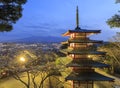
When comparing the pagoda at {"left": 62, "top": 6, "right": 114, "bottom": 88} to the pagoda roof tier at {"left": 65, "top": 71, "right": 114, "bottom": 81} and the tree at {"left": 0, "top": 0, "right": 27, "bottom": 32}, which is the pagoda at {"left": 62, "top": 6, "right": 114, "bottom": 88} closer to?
the pagoda roof tier at {"left": 65, "top": 71, "right": 114, "bottom": 81}

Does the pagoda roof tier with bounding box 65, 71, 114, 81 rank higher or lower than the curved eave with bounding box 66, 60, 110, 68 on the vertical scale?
lower

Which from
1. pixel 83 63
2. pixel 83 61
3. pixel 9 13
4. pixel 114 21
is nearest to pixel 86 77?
pixel 83 63

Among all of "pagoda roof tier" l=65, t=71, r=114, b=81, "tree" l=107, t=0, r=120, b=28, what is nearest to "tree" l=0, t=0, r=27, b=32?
"tree" l=107, t=0, r=120, b=28

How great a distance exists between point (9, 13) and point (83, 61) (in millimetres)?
12448

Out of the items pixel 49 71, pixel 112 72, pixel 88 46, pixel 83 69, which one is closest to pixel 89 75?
pixel 83 69

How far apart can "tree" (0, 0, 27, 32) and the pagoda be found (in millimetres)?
11133

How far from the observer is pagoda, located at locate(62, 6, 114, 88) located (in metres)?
21.8

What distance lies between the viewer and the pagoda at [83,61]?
2178cm

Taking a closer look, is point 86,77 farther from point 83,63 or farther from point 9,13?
point 9,13

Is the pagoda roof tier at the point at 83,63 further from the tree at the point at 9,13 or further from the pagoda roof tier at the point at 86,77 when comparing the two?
the tree at the point at 9,13

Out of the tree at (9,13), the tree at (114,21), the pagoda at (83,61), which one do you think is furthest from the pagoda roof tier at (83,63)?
the tree at (9,13)

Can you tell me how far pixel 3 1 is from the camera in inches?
414

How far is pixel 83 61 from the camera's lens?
73.5ft

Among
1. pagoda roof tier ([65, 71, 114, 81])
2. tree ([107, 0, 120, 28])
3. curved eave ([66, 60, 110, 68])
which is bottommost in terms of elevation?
pagoda roof tier ([65, 71, 114, 81])
